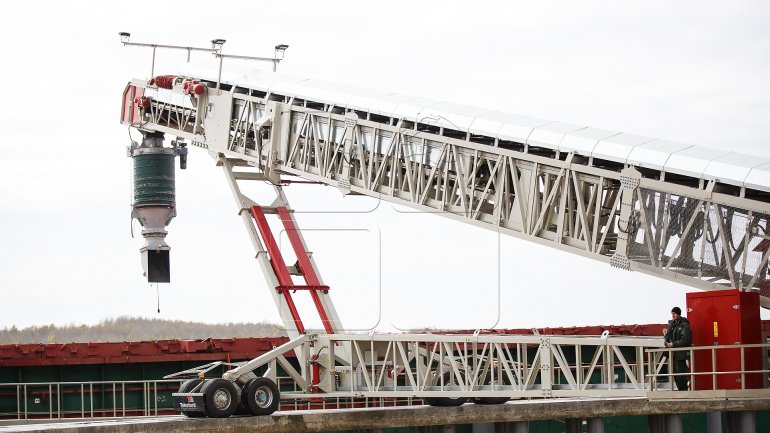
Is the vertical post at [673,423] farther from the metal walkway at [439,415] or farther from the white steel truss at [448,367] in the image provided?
the white steel truss at [448,367]

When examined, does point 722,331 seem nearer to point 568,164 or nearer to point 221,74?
point 568,164

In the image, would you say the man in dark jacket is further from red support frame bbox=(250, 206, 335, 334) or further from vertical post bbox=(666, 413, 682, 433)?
red support frame bbox=(250, 206, 335, 334)

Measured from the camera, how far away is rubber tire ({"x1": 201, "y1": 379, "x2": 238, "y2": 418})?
28703 millimetres

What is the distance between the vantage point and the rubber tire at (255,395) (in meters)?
29.3

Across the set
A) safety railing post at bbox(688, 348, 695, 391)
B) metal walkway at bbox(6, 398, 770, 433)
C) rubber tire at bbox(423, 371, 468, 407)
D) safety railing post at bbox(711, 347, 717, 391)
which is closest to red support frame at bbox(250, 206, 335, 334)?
rubber tire at bbox(423, 371, 468, 407)

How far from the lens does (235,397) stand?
95.6 ft

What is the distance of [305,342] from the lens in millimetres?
32438

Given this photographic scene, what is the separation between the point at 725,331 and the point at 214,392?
11211 mm

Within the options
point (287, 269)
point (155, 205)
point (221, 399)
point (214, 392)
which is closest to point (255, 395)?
point (221, 399)

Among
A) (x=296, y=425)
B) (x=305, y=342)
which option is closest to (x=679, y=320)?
(x=296, y=425)

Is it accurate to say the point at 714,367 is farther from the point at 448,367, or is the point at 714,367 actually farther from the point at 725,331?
the point at 448,367

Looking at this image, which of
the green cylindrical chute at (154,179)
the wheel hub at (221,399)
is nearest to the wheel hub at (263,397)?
the wheel hub at (221,399)

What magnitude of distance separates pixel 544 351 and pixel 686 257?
3.59 meters

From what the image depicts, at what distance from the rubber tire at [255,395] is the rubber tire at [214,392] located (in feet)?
0.91
